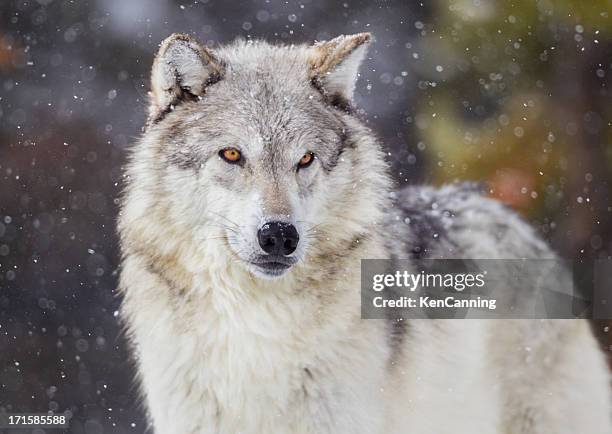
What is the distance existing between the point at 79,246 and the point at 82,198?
55cm

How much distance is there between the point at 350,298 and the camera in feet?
11.7

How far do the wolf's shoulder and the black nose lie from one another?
97 centimetres

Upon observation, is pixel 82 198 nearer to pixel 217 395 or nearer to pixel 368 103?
pixel 368 103

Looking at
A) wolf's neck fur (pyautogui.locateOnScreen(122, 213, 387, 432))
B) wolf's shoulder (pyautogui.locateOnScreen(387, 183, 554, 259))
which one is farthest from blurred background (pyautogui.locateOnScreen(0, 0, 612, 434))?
wolf's neck fur (pyautogui.locateOnScreen(122, 213, 387, 432))

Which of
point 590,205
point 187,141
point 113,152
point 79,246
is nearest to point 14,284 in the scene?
point 79,246

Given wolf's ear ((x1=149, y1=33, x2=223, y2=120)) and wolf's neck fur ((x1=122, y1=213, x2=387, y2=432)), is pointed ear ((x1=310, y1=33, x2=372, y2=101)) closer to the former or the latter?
wolf's ear ((x1=149, y1=33, x2=223, y2=120))

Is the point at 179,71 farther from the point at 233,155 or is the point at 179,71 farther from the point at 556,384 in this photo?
the point at 556,384

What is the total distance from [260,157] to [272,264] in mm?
495

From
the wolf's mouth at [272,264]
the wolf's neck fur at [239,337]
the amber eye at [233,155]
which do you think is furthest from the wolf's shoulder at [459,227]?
the amber eye at [233,155]

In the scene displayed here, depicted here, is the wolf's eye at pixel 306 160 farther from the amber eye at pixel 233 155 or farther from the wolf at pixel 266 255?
the amber eye at pixel 233 155

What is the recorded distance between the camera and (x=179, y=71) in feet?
11.6

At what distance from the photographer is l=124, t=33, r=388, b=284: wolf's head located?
10.6 feet

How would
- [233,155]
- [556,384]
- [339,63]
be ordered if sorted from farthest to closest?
[556,384]
[339,63]
[233,155]

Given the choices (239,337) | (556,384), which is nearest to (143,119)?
(239,337)
